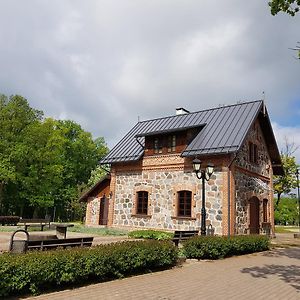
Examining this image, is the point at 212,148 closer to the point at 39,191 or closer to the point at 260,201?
the point at 260,201

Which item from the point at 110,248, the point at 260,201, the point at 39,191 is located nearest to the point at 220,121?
the point at 260,201

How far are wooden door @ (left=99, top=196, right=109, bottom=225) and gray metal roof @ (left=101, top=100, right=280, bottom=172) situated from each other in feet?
10.00

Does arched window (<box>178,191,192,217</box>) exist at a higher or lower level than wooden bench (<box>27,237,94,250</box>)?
higher

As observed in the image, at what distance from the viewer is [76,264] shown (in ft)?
24.8

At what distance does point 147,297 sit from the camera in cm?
679

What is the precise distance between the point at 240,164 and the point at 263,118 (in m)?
4.37

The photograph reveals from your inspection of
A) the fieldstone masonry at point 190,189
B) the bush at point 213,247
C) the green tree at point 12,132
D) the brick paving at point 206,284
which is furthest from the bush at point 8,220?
the brick paving at point 206,284

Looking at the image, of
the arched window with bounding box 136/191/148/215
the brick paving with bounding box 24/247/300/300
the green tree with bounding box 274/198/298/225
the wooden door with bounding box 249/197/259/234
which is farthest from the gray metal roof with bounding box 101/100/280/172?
the green tree with bounding box 274/198/298/225

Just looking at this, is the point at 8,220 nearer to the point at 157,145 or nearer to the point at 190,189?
the point at 157,145

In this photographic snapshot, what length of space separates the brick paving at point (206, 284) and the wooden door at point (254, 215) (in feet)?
27.8

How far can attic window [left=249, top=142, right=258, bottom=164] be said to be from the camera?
66.9 feet

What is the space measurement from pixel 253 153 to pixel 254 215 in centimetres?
371

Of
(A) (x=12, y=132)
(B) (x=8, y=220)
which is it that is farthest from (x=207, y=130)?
(A) (x=12, y=132)

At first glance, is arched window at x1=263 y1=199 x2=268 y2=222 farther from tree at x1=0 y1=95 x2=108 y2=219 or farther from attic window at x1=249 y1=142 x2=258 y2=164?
tree at x1=0 y1=95 x2=108 y2=219
